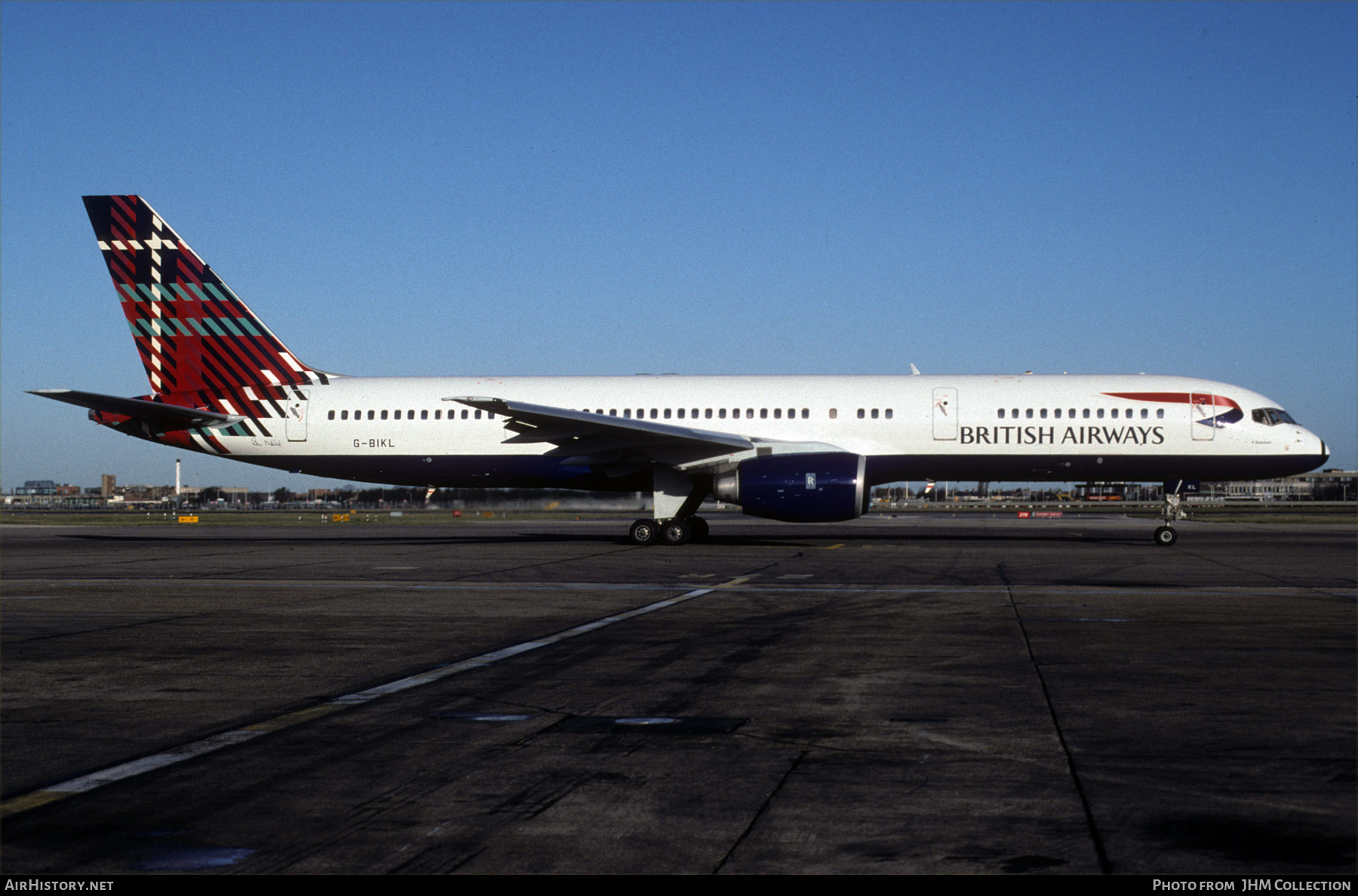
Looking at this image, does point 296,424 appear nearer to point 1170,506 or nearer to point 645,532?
point 645,532

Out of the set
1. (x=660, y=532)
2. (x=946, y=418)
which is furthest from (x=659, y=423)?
(x=946, y=418)

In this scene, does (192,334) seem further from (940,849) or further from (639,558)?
(940,849)

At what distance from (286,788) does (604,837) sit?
63.6 inches

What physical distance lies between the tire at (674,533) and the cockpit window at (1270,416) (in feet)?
44.4

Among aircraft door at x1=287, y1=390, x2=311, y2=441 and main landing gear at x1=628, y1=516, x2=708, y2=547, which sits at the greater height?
aircraft door at x1=287, y1=390, x2=311, y2=441

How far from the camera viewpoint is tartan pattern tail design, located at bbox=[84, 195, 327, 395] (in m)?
27.3

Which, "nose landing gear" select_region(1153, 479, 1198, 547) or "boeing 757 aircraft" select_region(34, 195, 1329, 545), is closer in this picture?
"boeing 757 aircraft" select_region(34, 195, 1329, 545)

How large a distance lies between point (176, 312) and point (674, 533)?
1404 centimetres

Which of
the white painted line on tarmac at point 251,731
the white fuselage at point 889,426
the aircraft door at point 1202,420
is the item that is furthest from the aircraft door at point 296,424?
the aircraft door at point 1202,420

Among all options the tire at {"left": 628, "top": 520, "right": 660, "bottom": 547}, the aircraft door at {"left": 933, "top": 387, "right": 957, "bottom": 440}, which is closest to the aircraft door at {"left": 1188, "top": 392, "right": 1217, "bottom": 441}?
the aircraft door at {"left": 933, "top": 387, "right": 957, "bottom": 440}

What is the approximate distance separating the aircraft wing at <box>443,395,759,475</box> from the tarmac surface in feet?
28.7

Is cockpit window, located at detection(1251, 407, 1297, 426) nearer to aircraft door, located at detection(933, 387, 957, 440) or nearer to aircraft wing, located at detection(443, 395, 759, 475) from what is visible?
aircraft door, located at detection(933, 387, 957, 440)

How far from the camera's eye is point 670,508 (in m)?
25.3

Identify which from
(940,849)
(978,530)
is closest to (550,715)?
(940,849)
